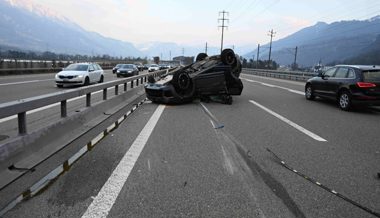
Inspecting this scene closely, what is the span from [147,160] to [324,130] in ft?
16.6

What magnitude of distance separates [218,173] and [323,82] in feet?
36.0

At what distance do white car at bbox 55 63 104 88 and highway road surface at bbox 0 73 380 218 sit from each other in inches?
476

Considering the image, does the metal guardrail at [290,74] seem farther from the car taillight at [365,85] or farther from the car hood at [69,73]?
the car hood at [69,73]

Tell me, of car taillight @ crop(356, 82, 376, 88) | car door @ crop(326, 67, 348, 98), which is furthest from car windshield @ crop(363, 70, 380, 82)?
car door @ crop(326, 67, 348, 98)

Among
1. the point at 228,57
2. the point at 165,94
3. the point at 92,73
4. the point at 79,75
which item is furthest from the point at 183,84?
the point at 92,73

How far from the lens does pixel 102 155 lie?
19.3 feet

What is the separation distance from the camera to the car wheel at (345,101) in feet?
40.7

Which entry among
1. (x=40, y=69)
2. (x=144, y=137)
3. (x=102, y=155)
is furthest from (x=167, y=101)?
(x=40, y=69)

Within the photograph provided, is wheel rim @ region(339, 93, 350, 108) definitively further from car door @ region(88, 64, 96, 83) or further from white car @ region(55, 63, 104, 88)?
car door @ region(88, 64, 96, 83)

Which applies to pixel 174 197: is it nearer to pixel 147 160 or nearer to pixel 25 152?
pixel 147 160

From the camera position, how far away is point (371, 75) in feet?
40.1

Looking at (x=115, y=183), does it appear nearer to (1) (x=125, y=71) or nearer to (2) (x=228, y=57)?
(2) (x=228, y=57)

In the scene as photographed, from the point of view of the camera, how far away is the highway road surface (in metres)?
3.92

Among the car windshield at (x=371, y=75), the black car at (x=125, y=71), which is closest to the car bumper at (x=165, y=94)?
the car windshield at (x=371, y=75)
